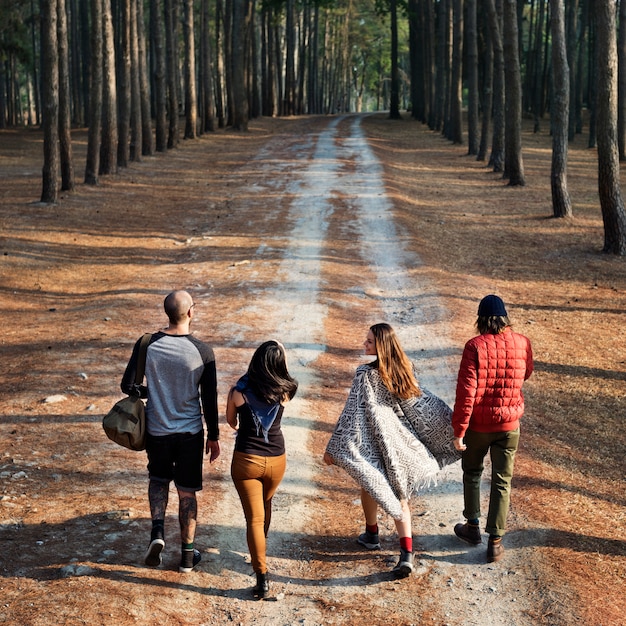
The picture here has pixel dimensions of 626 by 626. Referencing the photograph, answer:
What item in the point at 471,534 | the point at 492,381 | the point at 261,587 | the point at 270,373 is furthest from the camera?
the point at 471,534

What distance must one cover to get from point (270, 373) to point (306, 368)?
16.9ft

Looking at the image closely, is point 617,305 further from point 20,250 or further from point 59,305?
point 20,250

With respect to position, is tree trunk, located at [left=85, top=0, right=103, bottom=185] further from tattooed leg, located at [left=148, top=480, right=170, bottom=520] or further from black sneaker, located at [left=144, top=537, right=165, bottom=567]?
black sneaker, located at [left=144, top=537, right=165, bottom=567]

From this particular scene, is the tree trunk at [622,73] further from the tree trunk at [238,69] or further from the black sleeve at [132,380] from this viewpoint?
the black sleeve at [132,380]

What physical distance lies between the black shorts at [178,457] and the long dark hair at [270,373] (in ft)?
2.10

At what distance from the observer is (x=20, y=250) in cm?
1662

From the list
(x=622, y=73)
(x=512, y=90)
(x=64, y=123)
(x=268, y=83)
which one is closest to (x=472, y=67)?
(x=622, y=73)

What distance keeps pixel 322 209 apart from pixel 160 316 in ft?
29.2

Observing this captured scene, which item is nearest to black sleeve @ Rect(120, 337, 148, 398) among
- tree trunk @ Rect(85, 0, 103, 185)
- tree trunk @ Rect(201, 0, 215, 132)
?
tree trunk @ Rect(85, 0, 103, 185)

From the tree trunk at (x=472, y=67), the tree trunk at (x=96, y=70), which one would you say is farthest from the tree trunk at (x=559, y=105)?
the tree trunk at (x=96, y=70)

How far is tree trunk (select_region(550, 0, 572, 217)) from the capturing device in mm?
19594

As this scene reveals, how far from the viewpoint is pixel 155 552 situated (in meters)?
5.78

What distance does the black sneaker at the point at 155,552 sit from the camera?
18.9 ft

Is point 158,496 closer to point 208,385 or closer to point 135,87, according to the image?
point 208,385
